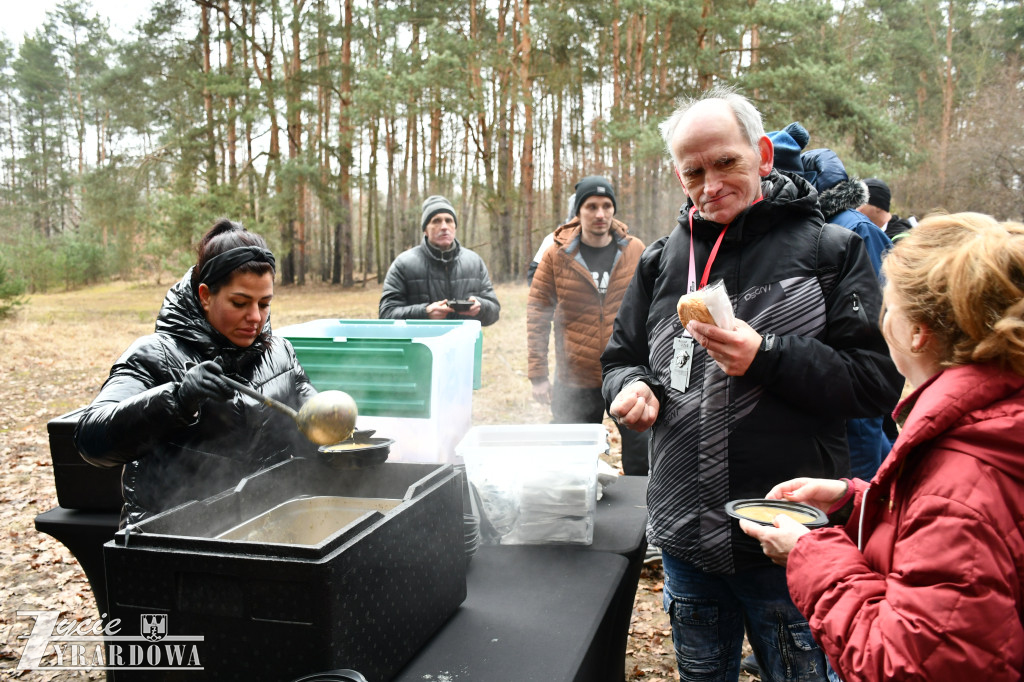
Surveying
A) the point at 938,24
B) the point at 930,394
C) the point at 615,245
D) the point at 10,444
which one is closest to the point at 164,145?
the point at 10,444

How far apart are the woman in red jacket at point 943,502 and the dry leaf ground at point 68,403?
6.67 feet

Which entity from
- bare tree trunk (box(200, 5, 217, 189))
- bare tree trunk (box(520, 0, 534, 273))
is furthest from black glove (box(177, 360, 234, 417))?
bare tree trunk (box(200, 5, 217, 189))

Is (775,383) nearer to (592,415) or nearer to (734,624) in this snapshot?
(734,624)

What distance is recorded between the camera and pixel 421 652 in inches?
52.9

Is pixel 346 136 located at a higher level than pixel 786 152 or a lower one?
higher

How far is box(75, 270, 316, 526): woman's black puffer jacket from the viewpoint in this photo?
1572mm

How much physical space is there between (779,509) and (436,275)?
3.20 m

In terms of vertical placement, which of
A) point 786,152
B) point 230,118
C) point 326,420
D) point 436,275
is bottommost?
point 326,420

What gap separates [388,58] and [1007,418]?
22.4 metres

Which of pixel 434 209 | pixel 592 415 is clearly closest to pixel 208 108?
pixel 434 209

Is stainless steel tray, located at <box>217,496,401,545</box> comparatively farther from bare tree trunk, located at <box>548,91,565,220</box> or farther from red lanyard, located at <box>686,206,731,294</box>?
bare tree trunk, located at <box>548,91,565,220</box>

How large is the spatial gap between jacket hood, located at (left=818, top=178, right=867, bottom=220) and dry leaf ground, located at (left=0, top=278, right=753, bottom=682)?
2.01 m

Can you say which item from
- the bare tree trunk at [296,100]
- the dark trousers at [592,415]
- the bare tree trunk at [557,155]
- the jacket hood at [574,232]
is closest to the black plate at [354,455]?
the dark trousers at [592,415]

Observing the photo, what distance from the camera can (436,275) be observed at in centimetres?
424
